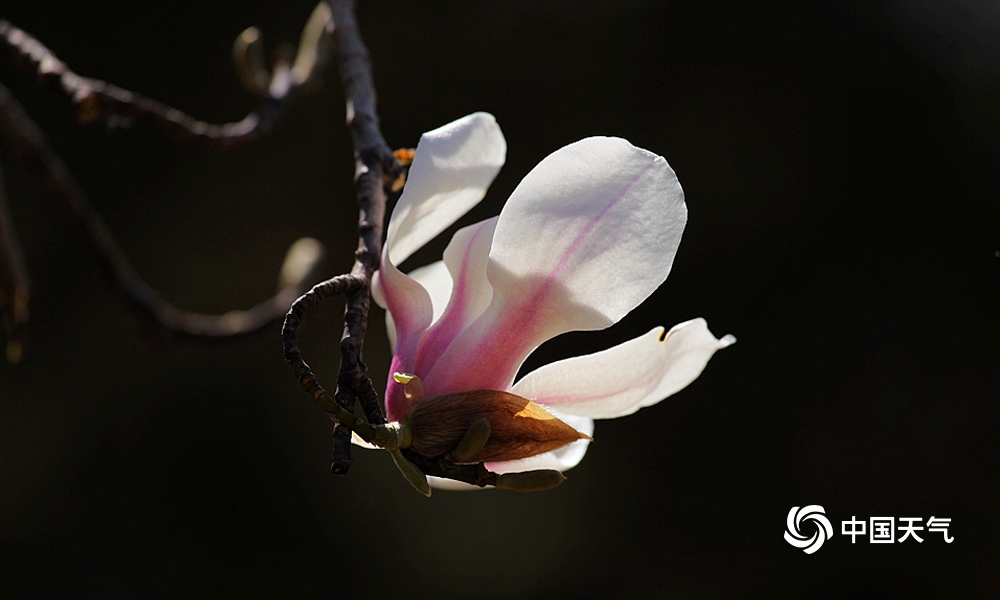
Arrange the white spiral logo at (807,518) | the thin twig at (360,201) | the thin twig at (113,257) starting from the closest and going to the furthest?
the thin twig at (360,201) → the thin twig at (113,257) → the white spiral logo at (807,518)

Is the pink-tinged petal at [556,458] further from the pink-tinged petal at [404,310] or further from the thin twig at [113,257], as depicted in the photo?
the thin twig at [113,257]

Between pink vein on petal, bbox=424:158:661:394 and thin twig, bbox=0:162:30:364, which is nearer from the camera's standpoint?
pink vein on petal, bbox=424:158:661:394

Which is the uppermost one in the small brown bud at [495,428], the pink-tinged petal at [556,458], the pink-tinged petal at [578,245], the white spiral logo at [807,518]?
the pink-tinged petal at [578,245]

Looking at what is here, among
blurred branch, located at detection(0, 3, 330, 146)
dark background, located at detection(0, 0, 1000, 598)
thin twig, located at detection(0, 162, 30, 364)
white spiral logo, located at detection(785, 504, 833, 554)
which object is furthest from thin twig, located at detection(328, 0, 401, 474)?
dark background, located at detection(0, 0, 1000, 598)

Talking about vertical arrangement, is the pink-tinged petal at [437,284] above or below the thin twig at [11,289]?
above

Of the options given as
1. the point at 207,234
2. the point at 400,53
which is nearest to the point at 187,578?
the point at 207,234

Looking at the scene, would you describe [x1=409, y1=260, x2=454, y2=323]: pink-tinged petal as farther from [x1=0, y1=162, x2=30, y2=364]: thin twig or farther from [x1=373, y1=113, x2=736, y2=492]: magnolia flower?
[x1=0, y1=162, x2=30, y2=364]: thin twig

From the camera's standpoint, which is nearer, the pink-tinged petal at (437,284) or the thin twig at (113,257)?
the pink-tinged petal at (437,284)

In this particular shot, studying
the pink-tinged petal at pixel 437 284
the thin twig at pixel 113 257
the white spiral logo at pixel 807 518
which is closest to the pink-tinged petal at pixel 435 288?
the pink-tinged petal at pixel 437 284
